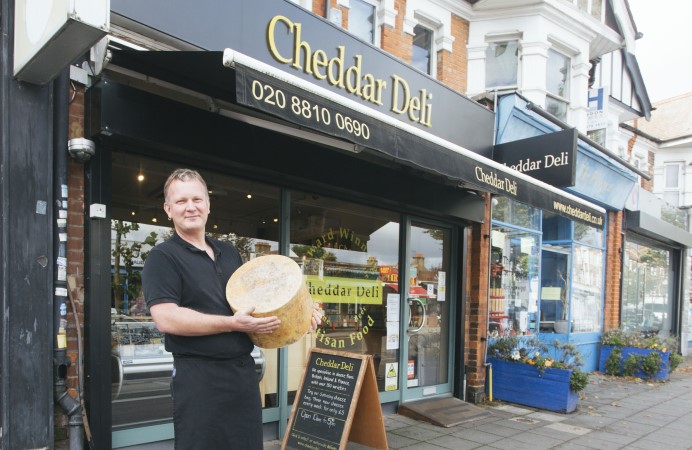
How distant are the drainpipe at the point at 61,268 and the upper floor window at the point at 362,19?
4.01m

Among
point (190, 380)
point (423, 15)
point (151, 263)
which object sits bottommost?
point (190, 380)

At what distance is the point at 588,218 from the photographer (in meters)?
6.33

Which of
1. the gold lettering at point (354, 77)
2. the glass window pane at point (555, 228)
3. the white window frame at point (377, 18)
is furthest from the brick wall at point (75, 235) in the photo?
the glass window pane at point (555, 228)

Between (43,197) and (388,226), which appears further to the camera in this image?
(388,226)

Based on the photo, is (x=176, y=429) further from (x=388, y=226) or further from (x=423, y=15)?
(x=423, y=15)

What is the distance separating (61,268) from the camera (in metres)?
3.45

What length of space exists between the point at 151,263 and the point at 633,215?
11636 millimetres

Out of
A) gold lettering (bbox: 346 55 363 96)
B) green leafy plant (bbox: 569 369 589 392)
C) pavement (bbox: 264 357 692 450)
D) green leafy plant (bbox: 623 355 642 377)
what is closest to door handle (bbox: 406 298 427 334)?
pavement (bbox: 264 357 692 450)

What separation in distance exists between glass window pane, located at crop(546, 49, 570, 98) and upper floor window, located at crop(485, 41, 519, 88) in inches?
37.1

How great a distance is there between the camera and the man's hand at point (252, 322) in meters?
1.97

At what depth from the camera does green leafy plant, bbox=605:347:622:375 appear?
31.1 ft

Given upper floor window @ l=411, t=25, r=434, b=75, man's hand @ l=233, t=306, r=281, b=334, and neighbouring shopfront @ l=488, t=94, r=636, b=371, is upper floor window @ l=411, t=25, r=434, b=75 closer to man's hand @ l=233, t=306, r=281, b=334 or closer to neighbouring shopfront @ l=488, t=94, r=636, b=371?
neighbouring shopfront @ l=488, t=94, r=636, b=371

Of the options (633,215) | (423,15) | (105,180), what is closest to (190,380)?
(105,180)

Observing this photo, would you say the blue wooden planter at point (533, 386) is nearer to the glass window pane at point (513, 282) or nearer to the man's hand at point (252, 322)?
the glass window pane at point (513, 282)
